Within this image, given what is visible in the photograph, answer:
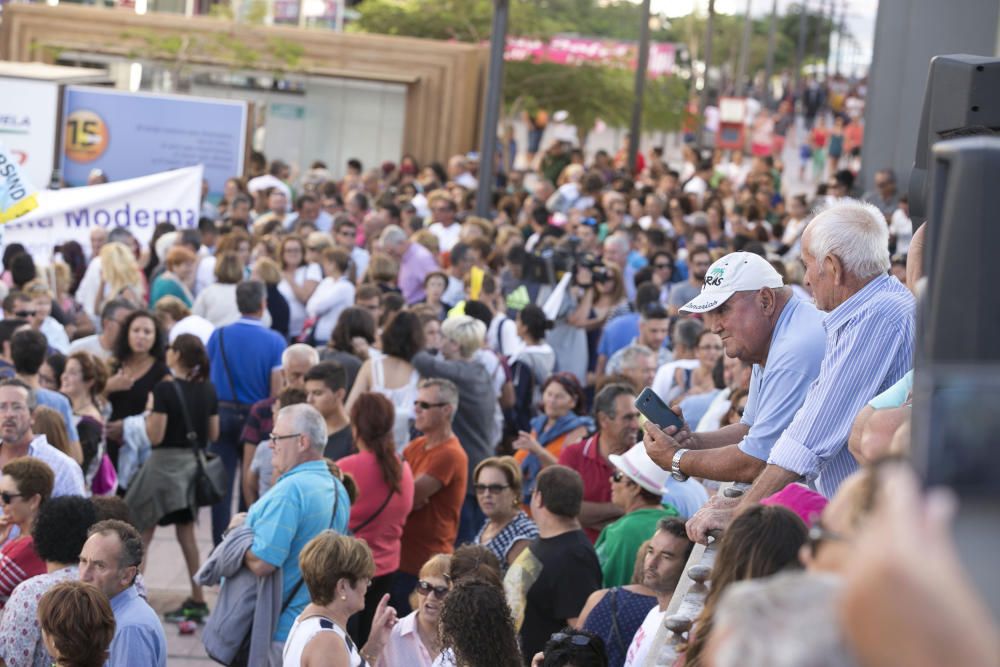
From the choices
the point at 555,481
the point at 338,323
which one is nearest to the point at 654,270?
the point at 338,323

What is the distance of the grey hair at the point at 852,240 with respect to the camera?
4.41 meters

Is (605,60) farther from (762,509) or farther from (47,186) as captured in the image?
(762,509)

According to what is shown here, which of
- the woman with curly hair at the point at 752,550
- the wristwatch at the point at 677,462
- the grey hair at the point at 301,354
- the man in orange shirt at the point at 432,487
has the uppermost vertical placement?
the woman with curly hair at the point at 752,550

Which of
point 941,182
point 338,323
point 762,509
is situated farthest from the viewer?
point 338,323

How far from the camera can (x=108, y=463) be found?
873 centimetres

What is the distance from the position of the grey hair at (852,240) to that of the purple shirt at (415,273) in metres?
9.05

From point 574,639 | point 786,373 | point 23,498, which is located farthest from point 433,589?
point 23,498

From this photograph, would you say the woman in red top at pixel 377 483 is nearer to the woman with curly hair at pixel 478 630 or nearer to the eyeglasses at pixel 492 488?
the eyeglasses at pixel 492 488

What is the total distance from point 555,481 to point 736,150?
1206 inches

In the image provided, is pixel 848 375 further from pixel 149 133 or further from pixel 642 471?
pixel 149 133

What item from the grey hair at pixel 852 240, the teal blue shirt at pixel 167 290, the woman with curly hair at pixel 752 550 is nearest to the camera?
the woman with curly hair at pixel 752 550

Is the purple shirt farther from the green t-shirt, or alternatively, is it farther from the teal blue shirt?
the green t-shirt

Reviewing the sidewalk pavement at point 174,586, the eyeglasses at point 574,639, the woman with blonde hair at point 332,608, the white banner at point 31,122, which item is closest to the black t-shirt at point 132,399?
the sidewalk pavement at point 174,586

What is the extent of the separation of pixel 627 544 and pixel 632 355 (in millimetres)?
2958
